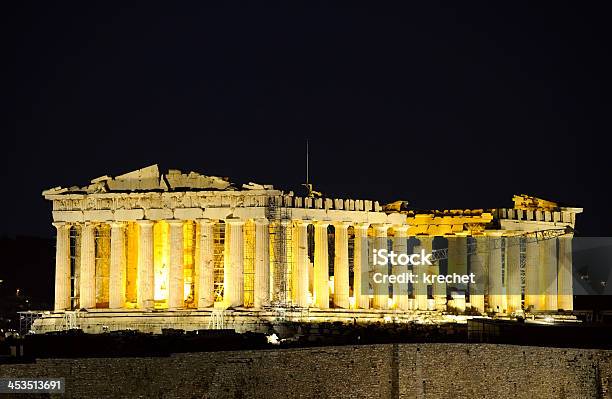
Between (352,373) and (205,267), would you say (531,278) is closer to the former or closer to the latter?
(205,267)

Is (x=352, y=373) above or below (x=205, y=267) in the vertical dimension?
below

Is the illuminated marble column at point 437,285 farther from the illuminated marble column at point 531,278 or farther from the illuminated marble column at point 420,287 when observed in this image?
the illuminated marble column at point 531,278

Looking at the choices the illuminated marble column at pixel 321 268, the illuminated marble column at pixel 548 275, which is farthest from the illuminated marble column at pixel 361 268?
the illuminated marble column at pixel 548 275

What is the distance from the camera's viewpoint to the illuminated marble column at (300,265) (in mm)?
119312

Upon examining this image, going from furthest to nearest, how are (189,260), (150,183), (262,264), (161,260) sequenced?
(189,260), (161,260), (150,183), (262,264)

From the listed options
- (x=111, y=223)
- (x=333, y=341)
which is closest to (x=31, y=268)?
(x=111, y=223)

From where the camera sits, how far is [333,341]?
90188mm

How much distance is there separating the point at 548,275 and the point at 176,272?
103 feet

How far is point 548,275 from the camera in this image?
135000 millimetres

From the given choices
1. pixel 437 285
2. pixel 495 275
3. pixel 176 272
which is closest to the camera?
pixel 176 272

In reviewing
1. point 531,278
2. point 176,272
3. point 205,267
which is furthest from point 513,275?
point 176,272

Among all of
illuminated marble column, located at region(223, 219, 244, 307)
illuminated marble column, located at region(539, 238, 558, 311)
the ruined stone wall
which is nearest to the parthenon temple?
illuminated marble column, located at region(223, 219, 244, 307)

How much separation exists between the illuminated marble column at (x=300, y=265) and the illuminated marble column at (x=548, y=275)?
892 inches

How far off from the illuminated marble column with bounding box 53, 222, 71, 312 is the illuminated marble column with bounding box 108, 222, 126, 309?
3.62 m
